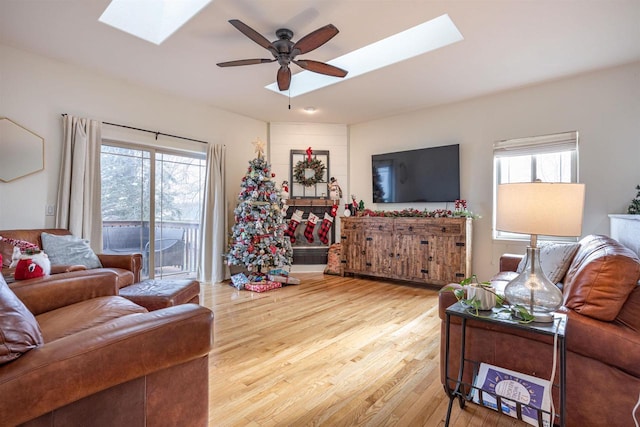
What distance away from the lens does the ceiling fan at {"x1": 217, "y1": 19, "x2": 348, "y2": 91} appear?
2.44 metres

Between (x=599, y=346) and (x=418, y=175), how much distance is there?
3781 mm

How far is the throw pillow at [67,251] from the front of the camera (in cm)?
300

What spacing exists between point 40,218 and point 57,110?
4.08 ft

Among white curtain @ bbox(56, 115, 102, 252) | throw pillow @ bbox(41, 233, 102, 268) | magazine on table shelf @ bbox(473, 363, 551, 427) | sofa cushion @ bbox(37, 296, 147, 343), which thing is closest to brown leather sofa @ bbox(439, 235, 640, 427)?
magazine on table shelf @ bbox(473, 363, 551, 427)

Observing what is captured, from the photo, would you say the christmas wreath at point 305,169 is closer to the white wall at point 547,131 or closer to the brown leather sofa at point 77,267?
the white wall at point 547,131

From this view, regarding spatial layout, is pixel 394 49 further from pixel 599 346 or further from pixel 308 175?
pixel 599 346

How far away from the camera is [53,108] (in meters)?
3.47

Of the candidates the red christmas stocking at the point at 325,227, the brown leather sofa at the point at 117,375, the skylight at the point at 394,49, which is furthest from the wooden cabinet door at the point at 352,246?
the brown leather sofa at the point at 117,375

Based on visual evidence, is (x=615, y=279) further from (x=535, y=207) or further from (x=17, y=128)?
(x=17, y=128)

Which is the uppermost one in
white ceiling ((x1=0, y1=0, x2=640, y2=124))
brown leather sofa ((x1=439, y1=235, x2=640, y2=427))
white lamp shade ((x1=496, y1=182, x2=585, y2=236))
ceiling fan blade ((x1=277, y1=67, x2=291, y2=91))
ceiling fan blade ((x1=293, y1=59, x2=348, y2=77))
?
white ceiling ((x1=0, y1=0, x2=640, y2=124))

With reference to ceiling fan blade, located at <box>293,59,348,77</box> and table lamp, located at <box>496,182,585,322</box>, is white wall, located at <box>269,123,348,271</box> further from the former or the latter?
table lamp, located at <box>496,182,585,322</box>

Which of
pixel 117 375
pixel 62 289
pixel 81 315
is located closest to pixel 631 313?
pixel 117 375

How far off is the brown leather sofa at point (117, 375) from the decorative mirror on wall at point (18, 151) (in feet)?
8.82

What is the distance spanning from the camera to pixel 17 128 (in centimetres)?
321
